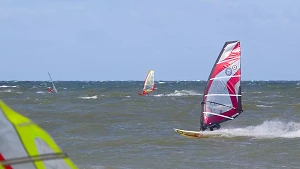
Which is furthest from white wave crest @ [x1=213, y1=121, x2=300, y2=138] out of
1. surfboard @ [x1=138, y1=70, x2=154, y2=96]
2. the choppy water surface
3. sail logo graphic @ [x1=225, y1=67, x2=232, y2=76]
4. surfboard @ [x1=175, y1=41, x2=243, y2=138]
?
surfboard @ [x1=138, y1=70, x2=154, y2=96]

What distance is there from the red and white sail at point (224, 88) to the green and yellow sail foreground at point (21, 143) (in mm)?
11623

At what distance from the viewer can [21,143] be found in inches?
84.9

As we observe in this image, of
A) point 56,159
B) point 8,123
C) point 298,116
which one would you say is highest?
point 8,123

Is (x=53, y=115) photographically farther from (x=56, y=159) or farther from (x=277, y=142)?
(x=56, y=159)

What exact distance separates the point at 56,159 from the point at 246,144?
34.7 ft

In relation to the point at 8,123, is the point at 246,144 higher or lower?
lower

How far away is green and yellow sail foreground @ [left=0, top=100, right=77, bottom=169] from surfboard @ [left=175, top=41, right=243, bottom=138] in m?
11.5

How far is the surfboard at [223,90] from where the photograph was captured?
539 inches

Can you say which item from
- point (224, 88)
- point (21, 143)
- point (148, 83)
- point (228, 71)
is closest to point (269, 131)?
point (224, 88)

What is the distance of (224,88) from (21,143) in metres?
11.8

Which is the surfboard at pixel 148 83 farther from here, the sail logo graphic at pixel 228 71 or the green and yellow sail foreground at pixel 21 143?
the green and yellow sail foreground at pixel 21 143

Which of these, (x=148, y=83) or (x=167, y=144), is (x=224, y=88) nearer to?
(x=167, y=144)

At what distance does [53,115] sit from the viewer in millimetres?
21094

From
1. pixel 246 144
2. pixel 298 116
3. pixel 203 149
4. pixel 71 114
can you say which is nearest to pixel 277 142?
pixel 246 144
